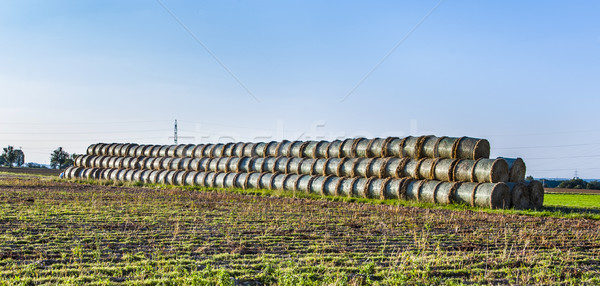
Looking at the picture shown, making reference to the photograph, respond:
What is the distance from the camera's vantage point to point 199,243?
8.77m

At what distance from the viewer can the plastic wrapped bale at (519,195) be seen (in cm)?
1769

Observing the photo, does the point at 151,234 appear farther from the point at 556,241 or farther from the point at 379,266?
the point at 556,241

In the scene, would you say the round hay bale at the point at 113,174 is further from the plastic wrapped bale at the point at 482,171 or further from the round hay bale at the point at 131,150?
the plastic wrapped bale at the point at 482,171

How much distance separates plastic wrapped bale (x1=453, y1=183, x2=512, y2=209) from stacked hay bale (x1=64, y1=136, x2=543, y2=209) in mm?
30

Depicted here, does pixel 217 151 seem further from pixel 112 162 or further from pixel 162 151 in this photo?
pixel 112 162

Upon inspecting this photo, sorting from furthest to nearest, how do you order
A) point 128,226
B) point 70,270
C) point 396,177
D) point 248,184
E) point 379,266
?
point 248,184 → point 396,177 → point 128,226 → point 379,266 → point 70,270

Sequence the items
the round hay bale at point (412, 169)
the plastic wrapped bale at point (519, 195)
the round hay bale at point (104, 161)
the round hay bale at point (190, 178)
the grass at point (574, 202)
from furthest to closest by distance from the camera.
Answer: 1. the round hay bale at point (104, 161)
2. the round hay bale at point (190, 178)
3. the grass at point (574, 202)
4. the round hay bale at point (412, 169)
5. the plastic wrapped bale at point (519, 195)

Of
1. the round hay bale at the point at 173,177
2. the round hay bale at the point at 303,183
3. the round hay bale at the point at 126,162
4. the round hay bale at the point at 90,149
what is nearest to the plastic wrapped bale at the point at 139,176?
the round hay bale at the point at 126,162

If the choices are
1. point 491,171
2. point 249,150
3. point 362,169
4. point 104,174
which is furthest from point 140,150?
point 491,171

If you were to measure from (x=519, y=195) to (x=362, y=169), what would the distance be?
5830 millimetres

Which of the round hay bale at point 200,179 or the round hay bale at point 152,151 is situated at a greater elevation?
the round hay bale at point 152,151

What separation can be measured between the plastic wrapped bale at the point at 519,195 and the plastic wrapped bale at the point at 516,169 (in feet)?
1.16

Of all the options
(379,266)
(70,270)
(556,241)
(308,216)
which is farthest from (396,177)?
(70,270)

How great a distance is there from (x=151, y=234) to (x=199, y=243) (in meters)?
1.39
